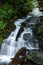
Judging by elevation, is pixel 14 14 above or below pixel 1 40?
above

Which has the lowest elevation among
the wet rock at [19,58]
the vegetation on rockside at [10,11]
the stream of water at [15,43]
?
the wet rock at [19,58]

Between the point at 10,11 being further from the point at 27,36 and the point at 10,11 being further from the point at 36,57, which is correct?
the point at 36,57

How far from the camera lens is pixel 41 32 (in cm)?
1245

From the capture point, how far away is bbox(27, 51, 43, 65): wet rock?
9773 mm

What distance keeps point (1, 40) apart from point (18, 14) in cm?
420

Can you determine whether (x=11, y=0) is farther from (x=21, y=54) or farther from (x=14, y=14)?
(x=21, y=54)

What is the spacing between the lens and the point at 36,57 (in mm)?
10055

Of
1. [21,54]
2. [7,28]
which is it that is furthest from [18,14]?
[21,54]

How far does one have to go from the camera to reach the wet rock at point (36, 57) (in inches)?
385

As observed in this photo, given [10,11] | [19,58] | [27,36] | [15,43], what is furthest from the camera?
[10,11]

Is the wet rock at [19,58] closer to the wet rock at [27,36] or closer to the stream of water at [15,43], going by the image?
the stream of water at [15,43]

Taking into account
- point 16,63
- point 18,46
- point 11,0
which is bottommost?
point 16,63

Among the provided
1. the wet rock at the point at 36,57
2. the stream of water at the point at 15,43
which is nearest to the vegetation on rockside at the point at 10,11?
the stream of water at the point at 15,43

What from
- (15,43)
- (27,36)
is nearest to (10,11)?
(27,36)
